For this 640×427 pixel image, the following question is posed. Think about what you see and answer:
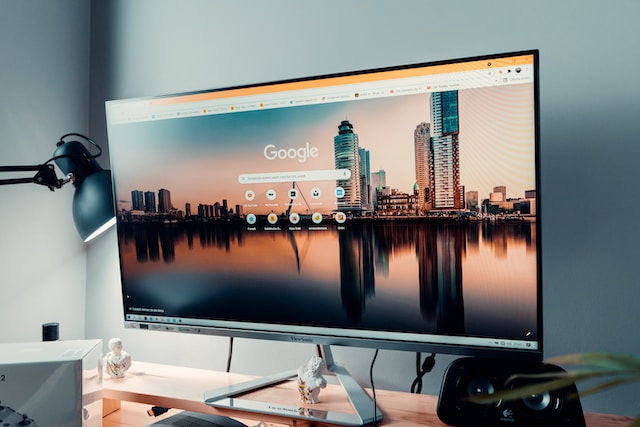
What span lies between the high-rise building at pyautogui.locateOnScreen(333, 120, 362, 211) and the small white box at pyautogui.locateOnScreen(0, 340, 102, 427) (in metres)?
0.56

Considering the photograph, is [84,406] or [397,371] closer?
[84,406]

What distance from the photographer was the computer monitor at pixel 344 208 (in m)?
0.84

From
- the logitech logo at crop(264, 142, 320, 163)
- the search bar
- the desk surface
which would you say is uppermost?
the logitech logo at crop(264, 142, 320, 163)

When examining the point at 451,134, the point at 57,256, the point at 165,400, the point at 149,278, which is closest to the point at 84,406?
the point at 165,400

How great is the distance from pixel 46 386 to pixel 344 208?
2.00ft

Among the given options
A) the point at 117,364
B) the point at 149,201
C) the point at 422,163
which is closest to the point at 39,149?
the point at 149,201

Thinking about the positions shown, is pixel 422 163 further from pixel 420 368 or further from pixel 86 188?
pixel 86 188

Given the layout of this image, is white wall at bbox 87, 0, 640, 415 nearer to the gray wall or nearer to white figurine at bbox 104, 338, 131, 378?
the gray wall

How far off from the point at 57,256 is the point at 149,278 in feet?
1.54

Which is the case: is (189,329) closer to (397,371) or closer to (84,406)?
(84,406)

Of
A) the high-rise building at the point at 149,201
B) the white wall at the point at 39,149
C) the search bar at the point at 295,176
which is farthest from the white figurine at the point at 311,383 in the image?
the white wall at the point at 39,149

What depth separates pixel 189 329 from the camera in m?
1.07

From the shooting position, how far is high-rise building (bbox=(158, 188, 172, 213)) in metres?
1.07

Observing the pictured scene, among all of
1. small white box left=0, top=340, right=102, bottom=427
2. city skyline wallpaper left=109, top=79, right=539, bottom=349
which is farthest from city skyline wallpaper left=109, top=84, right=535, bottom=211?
small white box left=0, top=340, right=102, bottom=427
